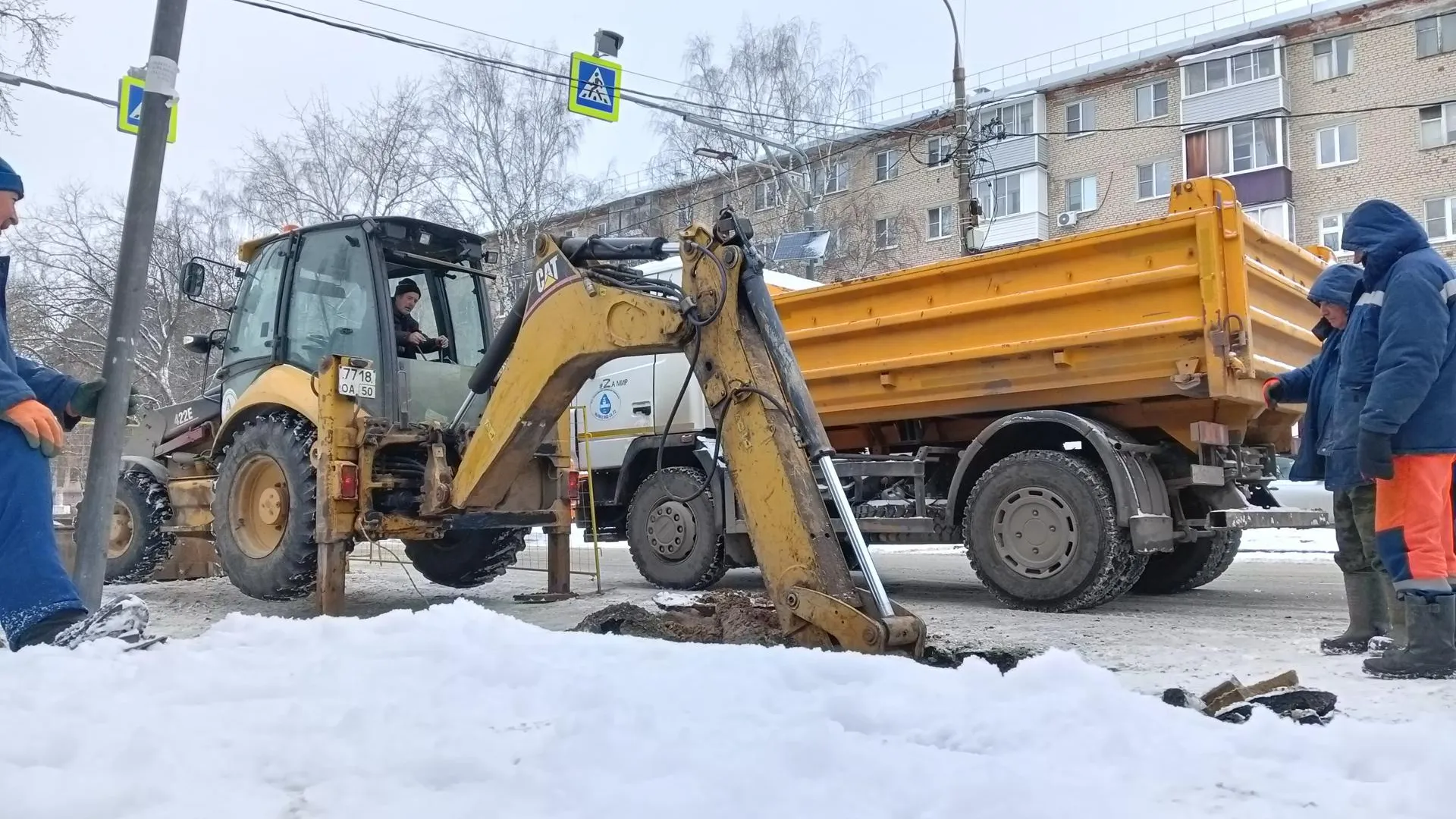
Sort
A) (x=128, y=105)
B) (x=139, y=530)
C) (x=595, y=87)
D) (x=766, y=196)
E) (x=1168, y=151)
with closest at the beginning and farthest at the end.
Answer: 1. (x=139, y=530)
2. (x=128, y=105)
3. (x=595, y=87)
4. (x=1168, y=151)
5. (x=766, y=196)

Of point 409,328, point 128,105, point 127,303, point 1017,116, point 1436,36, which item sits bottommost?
point 127,303

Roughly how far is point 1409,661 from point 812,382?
477cm

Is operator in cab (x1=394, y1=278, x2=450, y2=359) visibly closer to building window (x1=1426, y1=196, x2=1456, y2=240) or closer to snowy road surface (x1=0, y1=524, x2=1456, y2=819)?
snowy road surface (x1=0, y1=524, x2=1456, y2=819)

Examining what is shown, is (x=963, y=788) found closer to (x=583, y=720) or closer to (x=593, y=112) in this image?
(x=583, y=720)

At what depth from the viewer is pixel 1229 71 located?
26.7 metres

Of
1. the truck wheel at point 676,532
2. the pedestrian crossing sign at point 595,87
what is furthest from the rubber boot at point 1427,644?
the pedestrian crossing sign at point 595,87

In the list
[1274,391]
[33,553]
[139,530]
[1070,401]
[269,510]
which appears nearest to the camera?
[33,553]

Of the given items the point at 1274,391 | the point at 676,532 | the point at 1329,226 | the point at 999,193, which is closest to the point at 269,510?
the point at 676,532

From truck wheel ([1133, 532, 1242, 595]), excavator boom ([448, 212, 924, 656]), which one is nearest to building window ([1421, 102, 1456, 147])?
truck wheel ([1133, 532, 1242, 595])

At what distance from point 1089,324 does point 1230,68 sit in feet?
78.5

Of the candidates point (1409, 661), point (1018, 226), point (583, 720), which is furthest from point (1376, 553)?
point (1018, 226)

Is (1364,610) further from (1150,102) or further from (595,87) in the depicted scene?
(1150,102)

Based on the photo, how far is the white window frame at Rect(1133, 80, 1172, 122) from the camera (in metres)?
28.1

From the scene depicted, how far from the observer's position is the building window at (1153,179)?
27.8 metres
